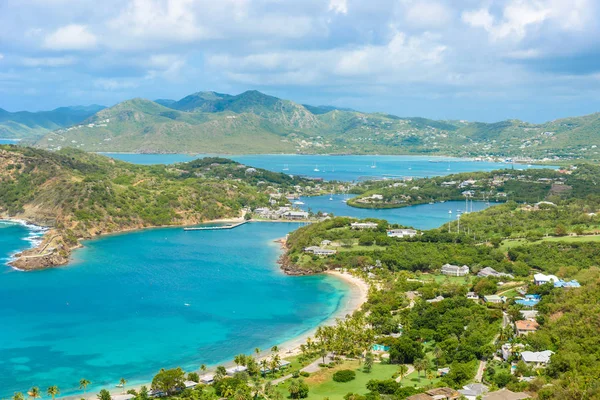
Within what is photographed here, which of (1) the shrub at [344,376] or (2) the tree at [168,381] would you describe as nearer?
(2) the tree at [168,381]

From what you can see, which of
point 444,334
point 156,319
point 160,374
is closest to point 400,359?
point 444,334

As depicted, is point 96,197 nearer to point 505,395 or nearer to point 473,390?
point 473,390

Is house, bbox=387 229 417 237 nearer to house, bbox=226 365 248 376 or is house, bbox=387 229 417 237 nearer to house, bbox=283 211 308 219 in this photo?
house, bbox=283 211 308 219

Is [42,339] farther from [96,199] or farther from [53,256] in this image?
[96,199]

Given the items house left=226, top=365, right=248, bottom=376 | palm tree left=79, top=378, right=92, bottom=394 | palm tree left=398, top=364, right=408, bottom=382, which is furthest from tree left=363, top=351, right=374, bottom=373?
palm tree left=79, top=378, right=92, bottom=394

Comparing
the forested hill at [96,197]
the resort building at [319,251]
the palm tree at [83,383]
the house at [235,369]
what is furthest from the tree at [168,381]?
the forested hill at [96,197]

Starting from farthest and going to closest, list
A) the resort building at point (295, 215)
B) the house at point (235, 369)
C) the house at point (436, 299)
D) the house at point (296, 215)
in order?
the house at point (296, 215)
the resort building at point (295, 215)
the house at point (436, 299)
the house at point (235, 369)

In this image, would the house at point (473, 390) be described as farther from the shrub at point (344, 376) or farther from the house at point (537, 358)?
the shrub at point (344, 376)
